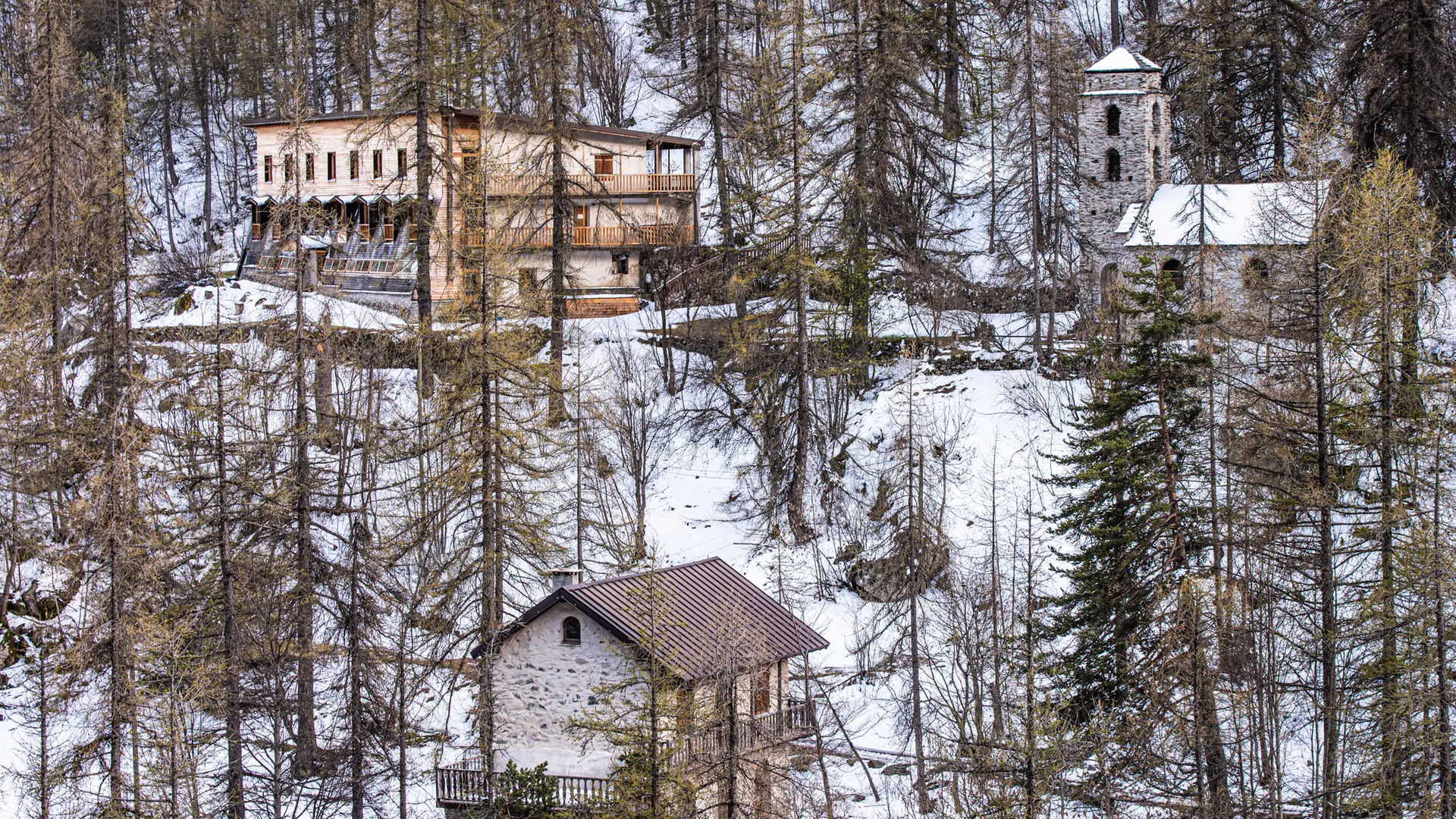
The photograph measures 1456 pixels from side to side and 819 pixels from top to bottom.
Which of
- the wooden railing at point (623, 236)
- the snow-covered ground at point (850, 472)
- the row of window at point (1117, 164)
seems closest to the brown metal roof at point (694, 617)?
the snow-covered ground at point (850, 472)

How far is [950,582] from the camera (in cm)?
3197

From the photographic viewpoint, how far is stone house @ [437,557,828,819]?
909 inches

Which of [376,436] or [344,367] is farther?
[344,367]

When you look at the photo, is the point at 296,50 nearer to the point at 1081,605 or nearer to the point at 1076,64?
the point at 1076,64

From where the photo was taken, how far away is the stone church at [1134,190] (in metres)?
42.6

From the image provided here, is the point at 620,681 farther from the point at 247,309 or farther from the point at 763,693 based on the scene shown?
the point at 247,309

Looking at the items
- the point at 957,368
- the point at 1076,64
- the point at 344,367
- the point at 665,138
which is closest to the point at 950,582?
the point at 957,368

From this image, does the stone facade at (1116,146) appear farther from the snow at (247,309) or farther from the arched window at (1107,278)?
the snow at (247,309)

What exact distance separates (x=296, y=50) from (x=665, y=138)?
66.9ft

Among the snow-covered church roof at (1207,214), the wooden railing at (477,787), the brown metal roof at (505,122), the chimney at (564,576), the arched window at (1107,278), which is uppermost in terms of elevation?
the brown metal roof at (505,122)

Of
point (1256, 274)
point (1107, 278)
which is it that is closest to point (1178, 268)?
point (1107, 278)

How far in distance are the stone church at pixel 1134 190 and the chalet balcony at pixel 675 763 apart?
72.4 feet

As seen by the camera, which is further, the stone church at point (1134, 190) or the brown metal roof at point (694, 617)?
the stone church at point (1134, 190)

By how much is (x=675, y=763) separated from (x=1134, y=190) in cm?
2927
